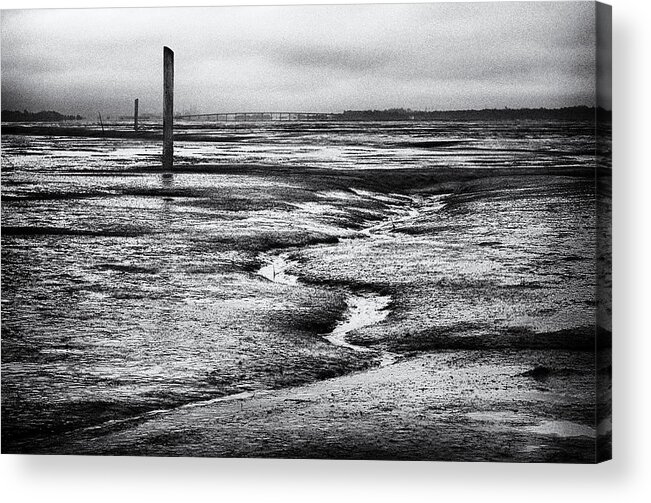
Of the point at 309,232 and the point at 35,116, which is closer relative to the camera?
the point at 309,232

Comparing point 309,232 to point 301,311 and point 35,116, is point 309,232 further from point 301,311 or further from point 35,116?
point 35,116

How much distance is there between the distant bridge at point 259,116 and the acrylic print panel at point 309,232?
0.4 inches

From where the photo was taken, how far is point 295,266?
6.46 m

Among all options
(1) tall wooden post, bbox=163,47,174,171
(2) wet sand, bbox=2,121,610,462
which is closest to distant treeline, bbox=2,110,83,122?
(2) wet sand, bbox=2,121,610,462

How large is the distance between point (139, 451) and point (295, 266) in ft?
3.91

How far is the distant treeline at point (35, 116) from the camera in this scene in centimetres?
655

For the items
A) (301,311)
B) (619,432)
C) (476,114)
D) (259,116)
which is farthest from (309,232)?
(619,432)

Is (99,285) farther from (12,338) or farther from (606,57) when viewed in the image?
(606,57)

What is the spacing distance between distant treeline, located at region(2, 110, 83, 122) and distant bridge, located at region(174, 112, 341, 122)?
0.57m

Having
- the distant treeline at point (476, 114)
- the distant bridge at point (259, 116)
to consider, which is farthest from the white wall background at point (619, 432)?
the distant bridge at point (259, 116)

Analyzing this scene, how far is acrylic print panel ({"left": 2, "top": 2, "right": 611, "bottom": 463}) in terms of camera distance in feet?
20.4

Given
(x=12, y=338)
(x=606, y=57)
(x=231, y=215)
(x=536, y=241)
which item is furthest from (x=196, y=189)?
(x=606, y=57)

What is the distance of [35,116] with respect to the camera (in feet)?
21.5

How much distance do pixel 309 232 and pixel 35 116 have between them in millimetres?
1517
